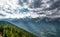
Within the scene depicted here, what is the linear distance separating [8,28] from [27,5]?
53cm

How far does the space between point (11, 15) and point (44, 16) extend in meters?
0.59

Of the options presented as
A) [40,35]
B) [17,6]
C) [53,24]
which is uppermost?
[17,6]

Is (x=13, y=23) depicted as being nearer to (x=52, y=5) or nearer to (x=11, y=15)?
(x=11, y=15)

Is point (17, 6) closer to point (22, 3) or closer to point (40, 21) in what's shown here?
point (22, 3)

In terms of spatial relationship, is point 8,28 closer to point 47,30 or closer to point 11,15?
point 11,15

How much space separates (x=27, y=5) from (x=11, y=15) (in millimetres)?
337

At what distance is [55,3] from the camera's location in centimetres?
303

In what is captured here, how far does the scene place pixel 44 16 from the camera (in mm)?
3014

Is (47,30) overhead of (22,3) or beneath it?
beneath

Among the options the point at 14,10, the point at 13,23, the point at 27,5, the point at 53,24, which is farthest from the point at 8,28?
the point at 53,24

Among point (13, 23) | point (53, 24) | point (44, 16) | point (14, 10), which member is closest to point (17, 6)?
point (14, 10)

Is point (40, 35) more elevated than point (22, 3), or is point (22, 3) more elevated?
point (22, 3)

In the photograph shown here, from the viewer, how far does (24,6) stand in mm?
3057

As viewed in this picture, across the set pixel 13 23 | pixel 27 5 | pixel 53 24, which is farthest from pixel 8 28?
pixel 53 24
